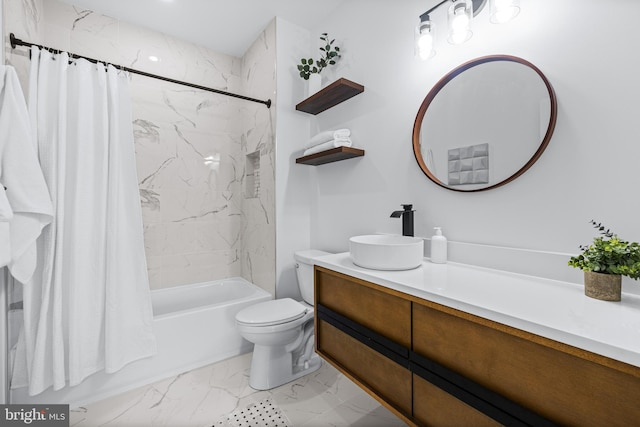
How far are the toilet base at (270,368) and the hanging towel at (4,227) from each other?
128cm

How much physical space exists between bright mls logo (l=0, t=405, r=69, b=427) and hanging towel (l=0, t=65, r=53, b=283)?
654 mm

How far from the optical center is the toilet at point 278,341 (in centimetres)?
169

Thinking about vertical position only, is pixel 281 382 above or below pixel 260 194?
below

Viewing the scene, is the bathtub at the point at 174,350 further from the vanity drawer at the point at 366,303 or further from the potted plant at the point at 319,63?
the potted plant at the point at 319,63

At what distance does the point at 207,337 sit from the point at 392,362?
145 cm

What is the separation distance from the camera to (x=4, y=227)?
3.74 ft

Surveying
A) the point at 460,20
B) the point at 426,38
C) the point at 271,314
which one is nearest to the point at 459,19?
the point at 460,20

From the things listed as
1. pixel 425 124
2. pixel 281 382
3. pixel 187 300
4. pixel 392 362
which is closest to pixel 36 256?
pixel 187 300

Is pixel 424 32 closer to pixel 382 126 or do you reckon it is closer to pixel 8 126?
pixel 382 126

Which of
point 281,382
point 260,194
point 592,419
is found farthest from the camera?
point 260,194

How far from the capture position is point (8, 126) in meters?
1.23

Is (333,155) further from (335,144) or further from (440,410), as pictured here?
(440,410)

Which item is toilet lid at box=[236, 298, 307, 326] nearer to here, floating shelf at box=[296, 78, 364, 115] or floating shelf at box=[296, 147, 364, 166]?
floating shelf at box=[296, 147, 364, 166]

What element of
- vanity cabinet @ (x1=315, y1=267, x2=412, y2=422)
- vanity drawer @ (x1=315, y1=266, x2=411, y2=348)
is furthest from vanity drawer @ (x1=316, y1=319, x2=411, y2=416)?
vanity drawer @ (x1=315, y1=266, x2=411, y2=348)
